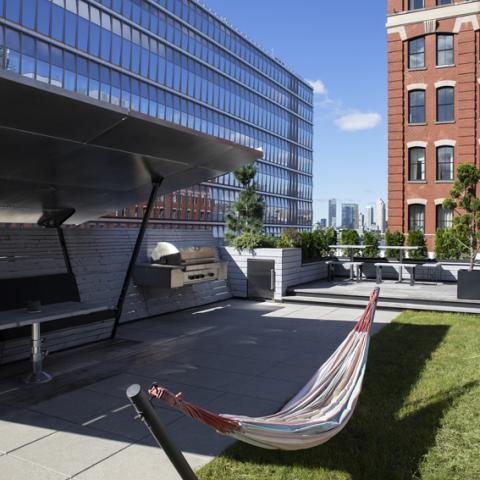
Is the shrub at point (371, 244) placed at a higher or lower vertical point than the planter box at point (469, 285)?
higher

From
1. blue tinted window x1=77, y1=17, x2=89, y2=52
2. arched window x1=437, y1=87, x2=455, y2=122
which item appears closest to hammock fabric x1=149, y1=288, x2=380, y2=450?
arched window x1=437, y1=87, x2=455, y2=122

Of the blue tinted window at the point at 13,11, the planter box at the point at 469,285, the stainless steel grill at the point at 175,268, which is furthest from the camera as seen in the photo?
the blue tinted window at the point at 13,11

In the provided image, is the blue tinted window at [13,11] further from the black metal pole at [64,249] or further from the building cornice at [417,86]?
the black metal pole at [64,249]

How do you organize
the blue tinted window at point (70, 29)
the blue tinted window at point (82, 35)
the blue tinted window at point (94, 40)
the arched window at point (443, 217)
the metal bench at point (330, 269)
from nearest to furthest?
the metal bench at point (330, 269) → the arched window at point (443, 217) → the blue tinted window at point (70, 29) → the blue tinted window at point (82, 35) → the blue tinted window at point (94, 40)

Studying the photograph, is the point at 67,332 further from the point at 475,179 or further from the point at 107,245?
the point at 475,179

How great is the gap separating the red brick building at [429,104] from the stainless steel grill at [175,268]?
18.5 metres

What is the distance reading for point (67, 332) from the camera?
9.53m

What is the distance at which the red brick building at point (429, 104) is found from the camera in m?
28.0

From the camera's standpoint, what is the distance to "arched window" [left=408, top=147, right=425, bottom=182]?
29.2 metres

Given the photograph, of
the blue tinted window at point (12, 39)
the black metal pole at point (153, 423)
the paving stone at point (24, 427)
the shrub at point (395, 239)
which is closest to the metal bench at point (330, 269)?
the shrub at point (395, 239)

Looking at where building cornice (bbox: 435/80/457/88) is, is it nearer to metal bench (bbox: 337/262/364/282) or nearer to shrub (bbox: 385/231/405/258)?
shrub (bbox: 385/231/405/258)

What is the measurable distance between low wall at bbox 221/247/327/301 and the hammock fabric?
9.17 meters

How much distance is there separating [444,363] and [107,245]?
24.7ft

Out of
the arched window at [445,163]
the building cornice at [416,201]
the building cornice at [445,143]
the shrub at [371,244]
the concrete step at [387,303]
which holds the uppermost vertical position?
the building cornice at [445,143]
